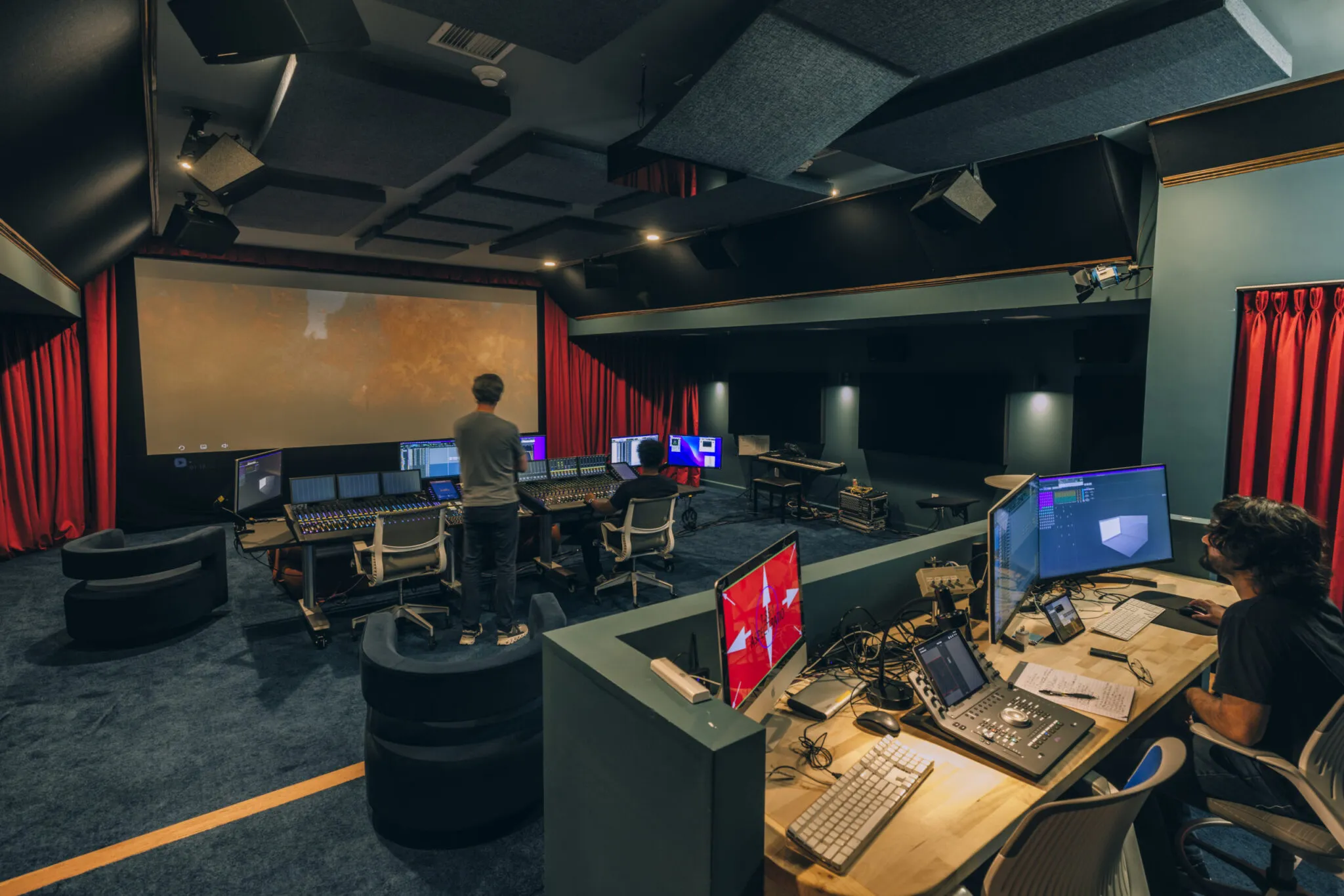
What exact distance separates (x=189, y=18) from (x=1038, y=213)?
154 inches

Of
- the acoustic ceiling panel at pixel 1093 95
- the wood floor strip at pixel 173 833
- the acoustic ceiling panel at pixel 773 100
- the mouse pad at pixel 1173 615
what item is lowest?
the wood floor strip at pixel 173 833

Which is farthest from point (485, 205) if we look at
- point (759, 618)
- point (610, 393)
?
point (610, 393)

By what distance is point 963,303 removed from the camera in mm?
4379

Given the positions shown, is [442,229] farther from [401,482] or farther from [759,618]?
[759,618]

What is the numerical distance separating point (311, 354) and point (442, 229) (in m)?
2.66

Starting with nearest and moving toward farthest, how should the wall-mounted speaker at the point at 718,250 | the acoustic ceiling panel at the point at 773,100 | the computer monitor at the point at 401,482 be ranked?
the acoustic ceiling panel at the point at 773,100 → the computer monitor at the point at 401,482 → the wall-mounted speaker at the point at 718,250

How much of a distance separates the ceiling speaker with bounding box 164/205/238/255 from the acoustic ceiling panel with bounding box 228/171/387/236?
0.18 metres

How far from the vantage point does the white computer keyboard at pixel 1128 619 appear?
2.17 meters

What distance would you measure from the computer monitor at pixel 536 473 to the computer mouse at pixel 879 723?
3847mm

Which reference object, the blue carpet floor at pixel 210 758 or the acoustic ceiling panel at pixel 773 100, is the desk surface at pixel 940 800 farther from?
the acoustic ceiling panel at pixel 773 100

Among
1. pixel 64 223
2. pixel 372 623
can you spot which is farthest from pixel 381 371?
pixel 372 623

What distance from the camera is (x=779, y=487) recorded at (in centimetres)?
691

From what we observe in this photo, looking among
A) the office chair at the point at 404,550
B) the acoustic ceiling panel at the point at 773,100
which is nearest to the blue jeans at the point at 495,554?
the office chair at the point at 404,550

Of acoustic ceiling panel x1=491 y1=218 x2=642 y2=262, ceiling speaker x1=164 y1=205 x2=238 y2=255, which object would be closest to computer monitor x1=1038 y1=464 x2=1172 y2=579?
acoustic ceiling panel x1=491 y1=218 x2=642 y2=262
